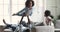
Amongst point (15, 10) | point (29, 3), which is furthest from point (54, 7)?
point (15, 10)

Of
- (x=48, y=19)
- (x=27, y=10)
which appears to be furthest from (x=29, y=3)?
(x=48, y=19)

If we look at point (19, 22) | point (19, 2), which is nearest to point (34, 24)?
point (19, 22)

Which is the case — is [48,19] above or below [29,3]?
below

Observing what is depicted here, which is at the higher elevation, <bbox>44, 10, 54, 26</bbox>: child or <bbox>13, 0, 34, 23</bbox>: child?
<bbox>13, 0, 34, 23</bbox>: child

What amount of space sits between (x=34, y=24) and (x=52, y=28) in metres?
0.17

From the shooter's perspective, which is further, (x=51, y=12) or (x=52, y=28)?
(x=51, y=12)

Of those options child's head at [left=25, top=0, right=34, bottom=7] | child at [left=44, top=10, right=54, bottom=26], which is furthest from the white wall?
child's head at [left=25, top=0, right=34, bottom=7]

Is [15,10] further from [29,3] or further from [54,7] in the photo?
[54,7]

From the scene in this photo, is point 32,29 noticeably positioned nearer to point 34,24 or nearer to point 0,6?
point 34,24

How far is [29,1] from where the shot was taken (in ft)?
3.81

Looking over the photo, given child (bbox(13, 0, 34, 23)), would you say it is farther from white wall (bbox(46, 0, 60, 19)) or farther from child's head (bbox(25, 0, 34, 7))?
white wall (bbox(46, 0, 60, 19))

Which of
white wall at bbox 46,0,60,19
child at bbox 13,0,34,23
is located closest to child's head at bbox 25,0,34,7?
child at bbox 13,0,34,23

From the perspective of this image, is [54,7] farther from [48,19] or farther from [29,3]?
[29,3]

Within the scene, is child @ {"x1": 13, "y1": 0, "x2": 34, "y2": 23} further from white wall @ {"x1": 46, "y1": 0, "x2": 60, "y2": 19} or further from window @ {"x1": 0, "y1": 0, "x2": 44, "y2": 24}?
white wall @ {"x1": 46, "y1": 0, "x2": 60, "y2": 19}
